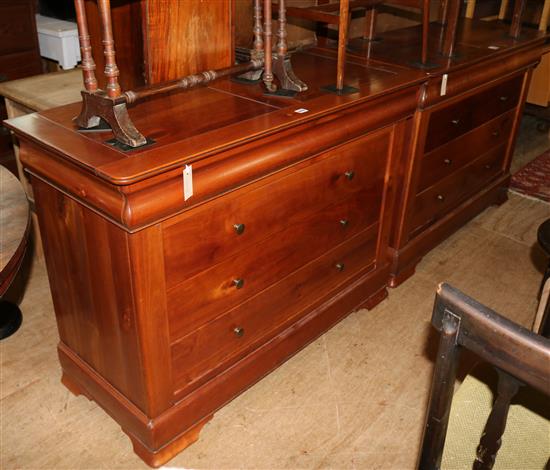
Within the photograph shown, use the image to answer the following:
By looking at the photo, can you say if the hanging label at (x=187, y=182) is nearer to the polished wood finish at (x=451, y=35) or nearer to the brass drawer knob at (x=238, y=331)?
the brass drawer knob at (x=238, y=331)

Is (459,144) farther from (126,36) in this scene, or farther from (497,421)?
(497,421)

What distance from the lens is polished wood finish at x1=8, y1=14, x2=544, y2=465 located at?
4.94ft

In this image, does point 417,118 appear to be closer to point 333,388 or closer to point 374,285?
point 374,285

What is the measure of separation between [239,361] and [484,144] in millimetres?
1812

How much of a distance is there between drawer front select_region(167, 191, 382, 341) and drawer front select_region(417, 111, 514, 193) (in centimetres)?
39

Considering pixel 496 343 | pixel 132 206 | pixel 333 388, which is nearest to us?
pixel 496 343

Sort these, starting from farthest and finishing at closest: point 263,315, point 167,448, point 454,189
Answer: point 454,189 → point 263,315 → point 167,448

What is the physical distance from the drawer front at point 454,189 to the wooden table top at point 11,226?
159 cm

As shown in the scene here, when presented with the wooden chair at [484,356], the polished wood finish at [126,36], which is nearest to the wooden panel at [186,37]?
the polished wood finish at [126,36]

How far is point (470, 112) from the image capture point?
274 centimetres

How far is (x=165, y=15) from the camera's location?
1.78 metres

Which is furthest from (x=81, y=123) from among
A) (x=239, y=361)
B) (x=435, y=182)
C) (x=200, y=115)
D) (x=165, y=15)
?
(x=435, y=182)

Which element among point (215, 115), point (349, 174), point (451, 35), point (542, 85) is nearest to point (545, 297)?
point (349, 174)

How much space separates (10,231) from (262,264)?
78 centimetres
